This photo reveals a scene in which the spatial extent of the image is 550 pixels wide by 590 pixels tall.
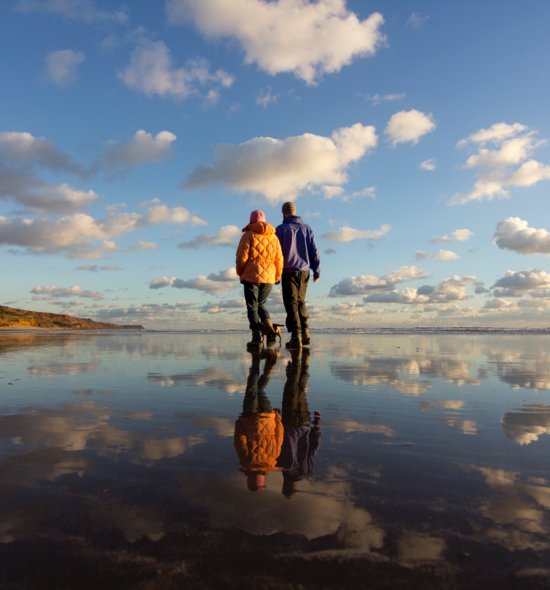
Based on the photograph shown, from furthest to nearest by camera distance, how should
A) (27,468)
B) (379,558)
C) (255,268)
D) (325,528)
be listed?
(255,268), (27,468), (325,528), (379,558)

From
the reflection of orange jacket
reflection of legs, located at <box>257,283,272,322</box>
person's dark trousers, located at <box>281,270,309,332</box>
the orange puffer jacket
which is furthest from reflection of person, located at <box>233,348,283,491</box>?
person's dark trousers, located at <box>281,270,309,332</box>

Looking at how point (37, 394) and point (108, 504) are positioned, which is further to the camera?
point (37, 394)

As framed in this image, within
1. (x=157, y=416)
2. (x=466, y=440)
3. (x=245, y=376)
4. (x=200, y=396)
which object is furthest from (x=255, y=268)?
(x=466, y=440)

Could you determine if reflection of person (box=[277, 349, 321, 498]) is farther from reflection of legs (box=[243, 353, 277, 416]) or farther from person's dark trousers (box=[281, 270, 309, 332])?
person's dark trousers (box=[281, 270, 309, 332])

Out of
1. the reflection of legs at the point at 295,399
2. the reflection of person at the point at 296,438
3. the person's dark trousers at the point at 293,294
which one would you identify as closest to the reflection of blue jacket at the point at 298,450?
the reflection of person at the point at 296,438

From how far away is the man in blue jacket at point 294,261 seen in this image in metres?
8.61

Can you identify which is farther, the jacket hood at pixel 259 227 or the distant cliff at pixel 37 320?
the distant cliff at pixel 37 320


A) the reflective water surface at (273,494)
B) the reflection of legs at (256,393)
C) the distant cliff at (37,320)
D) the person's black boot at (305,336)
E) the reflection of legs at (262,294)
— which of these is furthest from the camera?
the distant cliff at (37,320)

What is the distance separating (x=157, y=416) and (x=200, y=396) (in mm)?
752

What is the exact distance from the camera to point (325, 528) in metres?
1.20

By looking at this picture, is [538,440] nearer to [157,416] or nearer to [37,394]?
[157,416]

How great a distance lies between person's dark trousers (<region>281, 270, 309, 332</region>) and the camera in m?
8.65

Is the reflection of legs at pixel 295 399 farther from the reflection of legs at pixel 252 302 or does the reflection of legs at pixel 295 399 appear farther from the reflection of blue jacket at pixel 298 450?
the reflection of legs at pixel 252 302

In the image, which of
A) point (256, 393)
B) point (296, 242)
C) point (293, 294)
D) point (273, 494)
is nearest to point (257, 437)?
point (273, 494)
